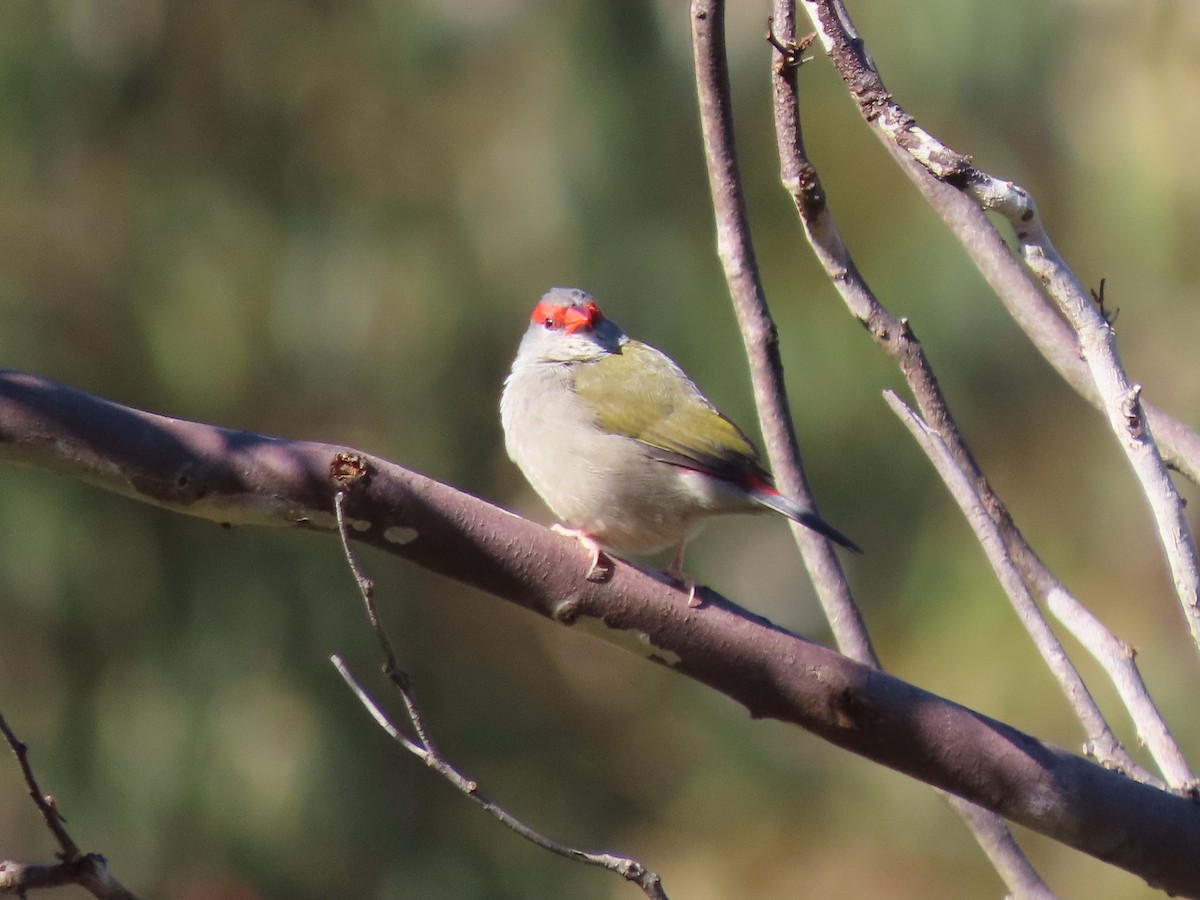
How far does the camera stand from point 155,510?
6.59 meters

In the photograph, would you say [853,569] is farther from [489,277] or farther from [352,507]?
[352,507]

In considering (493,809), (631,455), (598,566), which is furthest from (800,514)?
(493,809)

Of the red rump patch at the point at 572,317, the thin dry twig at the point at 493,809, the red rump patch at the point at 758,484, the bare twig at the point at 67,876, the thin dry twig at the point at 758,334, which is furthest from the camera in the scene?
the red rump patch at the point at 572,317

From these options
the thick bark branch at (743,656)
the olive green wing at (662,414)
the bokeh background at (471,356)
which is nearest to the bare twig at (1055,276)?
the thick bark branch at (743,656)

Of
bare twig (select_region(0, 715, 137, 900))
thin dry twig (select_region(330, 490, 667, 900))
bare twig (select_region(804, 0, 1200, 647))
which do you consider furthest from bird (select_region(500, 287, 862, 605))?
bare twig (select_region(0, 715, 137, 900))

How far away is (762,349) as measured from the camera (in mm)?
3012

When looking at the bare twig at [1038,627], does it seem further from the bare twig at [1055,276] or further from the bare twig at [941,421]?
the bare twig at [1055,276]

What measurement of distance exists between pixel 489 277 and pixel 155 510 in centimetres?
199

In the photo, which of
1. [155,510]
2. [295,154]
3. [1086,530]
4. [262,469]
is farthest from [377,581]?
[262,469]

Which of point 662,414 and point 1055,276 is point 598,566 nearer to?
point 1055,276

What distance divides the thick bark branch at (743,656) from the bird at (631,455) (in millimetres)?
589

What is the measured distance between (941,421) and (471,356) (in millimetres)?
4364

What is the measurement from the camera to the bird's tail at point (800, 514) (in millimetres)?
2895

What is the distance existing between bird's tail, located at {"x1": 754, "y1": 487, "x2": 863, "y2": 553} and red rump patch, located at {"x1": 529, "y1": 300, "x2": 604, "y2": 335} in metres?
1.02
